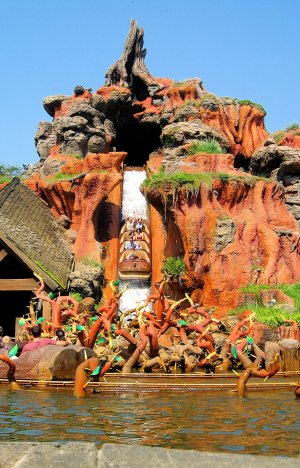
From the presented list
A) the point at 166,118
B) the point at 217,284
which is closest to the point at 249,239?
the point at 217,284

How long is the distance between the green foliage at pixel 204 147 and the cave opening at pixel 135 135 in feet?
31.5

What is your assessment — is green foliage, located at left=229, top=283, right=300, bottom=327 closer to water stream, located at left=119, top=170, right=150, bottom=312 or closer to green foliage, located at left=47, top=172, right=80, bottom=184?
water stream, located at left=119, top=170, right=150, bottom=312

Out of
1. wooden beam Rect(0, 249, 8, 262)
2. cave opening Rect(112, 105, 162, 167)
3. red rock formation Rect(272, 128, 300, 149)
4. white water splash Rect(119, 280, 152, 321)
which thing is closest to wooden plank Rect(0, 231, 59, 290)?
wooden beam Rect(0, 249, 8, 262)

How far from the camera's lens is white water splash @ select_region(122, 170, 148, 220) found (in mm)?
32219

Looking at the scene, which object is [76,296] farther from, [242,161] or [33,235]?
[242,161]

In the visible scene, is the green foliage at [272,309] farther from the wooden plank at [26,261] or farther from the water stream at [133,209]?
the wooden plank at [26,261]

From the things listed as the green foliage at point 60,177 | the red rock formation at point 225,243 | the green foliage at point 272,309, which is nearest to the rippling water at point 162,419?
the green foliage at point 272,309

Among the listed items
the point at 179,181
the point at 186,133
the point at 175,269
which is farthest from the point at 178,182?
the point at 186,133

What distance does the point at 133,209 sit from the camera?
106 feet

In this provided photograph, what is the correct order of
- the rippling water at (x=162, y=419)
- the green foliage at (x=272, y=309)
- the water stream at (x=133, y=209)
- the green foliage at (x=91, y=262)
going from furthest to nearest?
the water stream at (x=133, y=209) → the green foliage at (x=91, y=262) → the green foliage at (x=272, y=309) → the rippling water at (x=162, y=419)

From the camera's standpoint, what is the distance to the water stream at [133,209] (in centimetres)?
2705

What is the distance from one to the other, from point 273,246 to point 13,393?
15.7m

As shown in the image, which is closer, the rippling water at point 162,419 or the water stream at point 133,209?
the rippling water at point 162,419

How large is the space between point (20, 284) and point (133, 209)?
11687mm
